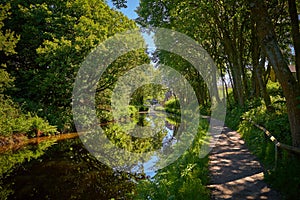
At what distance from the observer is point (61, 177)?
10.4 metres

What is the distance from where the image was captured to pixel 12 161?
13047mm

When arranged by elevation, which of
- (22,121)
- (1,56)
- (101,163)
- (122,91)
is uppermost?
(1,56)

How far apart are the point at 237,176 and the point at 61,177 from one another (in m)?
6.49

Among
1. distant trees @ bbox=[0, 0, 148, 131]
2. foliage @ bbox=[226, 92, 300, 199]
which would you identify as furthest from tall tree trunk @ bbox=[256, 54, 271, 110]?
distant trees @ bbox=[0, 0, 148, 131]

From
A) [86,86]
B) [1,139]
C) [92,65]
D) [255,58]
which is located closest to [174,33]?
[255,58]

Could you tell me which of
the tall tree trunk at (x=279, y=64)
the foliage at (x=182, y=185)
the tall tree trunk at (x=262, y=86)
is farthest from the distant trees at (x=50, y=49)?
the tall tree trunk at (x=279, y=64)

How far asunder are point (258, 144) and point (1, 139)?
15.1 metres

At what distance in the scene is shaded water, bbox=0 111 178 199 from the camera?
861cm

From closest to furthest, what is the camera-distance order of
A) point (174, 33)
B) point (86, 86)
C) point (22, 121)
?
point (22, 121), point (174, 33), point (86, 86)

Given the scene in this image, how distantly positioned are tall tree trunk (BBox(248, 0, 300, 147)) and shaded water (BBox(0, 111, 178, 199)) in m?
5.01

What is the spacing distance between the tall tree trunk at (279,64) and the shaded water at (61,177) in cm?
501

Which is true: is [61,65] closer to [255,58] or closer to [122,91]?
[122,91]

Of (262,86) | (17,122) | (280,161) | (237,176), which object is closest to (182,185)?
(237,176)

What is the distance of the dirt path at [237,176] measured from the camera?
604 cm
